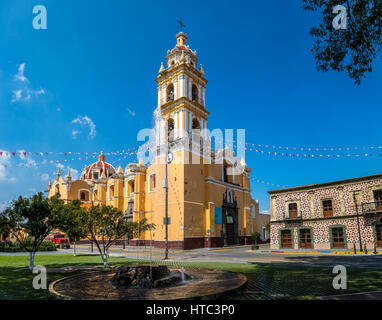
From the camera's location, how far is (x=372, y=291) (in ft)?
25.2

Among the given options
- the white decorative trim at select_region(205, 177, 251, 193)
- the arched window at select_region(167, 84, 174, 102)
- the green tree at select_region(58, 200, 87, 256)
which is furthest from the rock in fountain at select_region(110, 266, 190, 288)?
the arched window at select_region(167, 84, 174, 102)

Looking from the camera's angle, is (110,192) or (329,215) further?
(110,192)

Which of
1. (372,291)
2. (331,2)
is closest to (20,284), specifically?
(372,291)

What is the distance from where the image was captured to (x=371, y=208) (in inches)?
956

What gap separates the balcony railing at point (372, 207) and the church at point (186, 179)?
1668 centimetres

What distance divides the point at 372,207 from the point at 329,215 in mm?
3776

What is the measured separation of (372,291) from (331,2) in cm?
993

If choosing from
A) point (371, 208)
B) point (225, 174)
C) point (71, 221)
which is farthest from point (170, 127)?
point (371, 208)

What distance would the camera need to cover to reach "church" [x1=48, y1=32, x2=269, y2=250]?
32.8m

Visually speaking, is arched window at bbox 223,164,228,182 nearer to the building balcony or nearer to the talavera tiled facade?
the talavera tiled facade

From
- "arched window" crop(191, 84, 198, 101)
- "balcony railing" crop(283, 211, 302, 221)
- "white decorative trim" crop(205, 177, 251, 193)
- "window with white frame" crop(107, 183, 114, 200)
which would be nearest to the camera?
"balcony railing" crop(283, 211, 302, 221)

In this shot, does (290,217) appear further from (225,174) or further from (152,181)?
(152,181)
